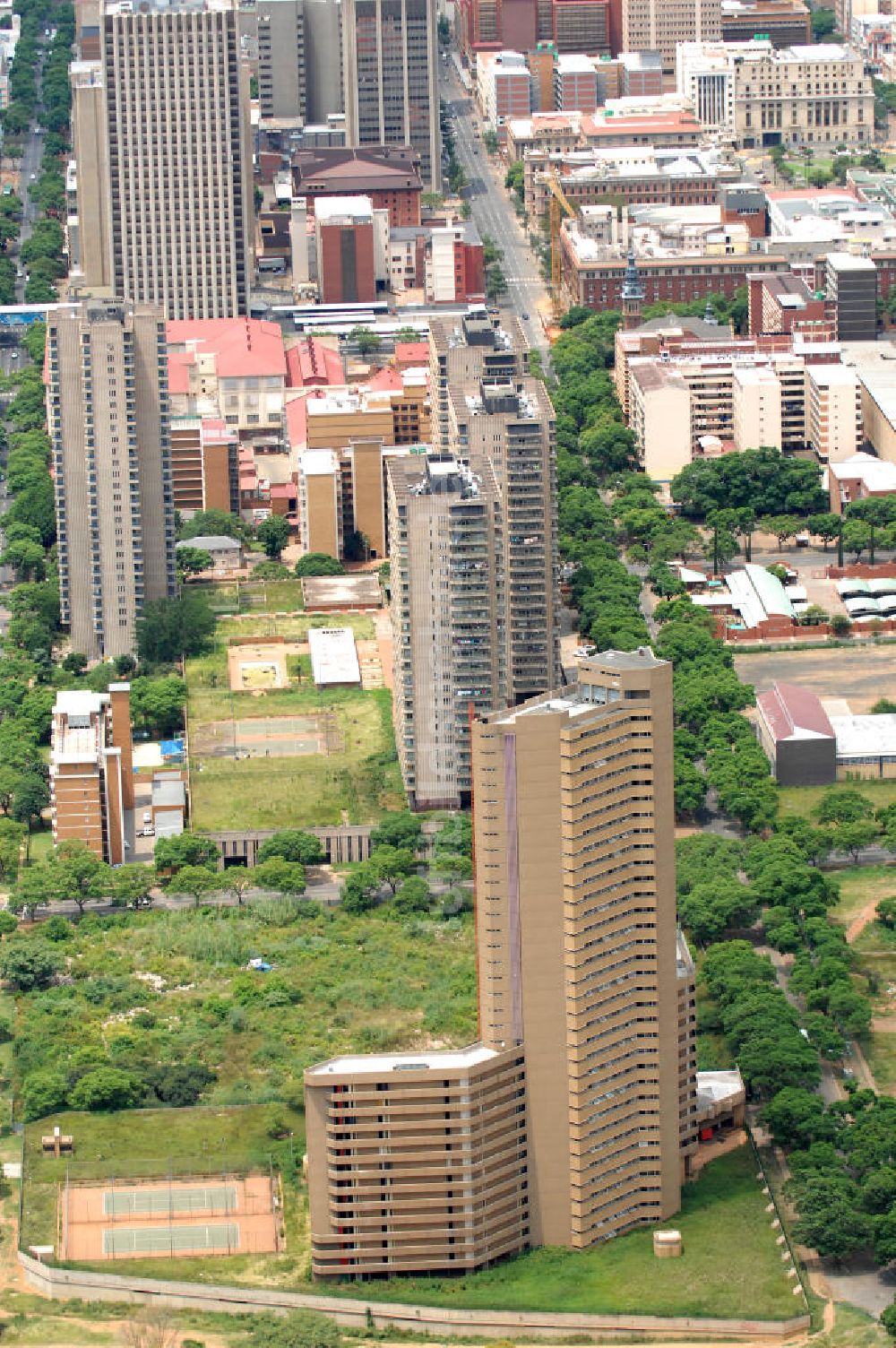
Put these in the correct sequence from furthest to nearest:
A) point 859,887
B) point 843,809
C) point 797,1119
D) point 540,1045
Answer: point 843,809 < point 859,887 < point 797,1119 < point 540,1045

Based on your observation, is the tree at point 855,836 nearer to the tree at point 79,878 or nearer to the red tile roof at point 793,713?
the red tile roof at point 793,713

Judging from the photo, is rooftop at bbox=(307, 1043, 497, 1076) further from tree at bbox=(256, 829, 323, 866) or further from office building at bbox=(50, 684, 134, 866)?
office building at bbox=(50, 684, 134, 866)

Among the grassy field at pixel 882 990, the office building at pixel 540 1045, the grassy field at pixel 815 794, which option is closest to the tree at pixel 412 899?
the grassy field at pixel 882 990

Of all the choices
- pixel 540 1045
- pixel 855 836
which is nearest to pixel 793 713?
pixel 855 836

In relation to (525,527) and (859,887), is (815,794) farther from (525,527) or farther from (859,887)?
(525,527)

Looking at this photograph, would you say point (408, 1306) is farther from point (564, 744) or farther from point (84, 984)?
point (84, 984)

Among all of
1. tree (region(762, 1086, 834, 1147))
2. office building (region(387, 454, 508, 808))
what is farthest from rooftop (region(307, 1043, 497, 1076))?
office building (region(387, 454, 508, 808))

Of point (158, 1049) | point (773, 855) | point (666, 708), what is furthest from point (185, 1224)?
point (773, 855)
